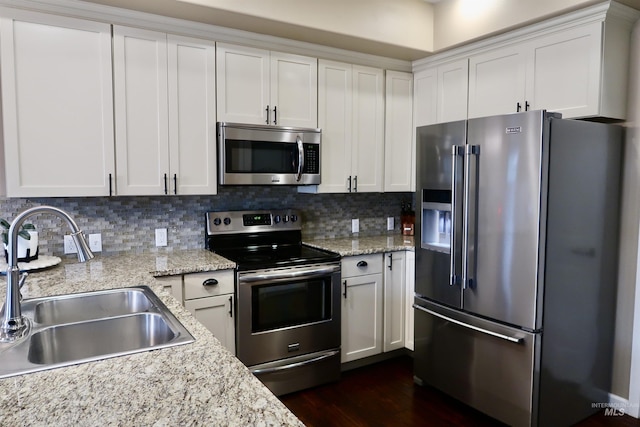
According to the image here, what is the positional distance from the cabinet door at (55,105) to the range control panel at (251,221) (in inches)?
29.8

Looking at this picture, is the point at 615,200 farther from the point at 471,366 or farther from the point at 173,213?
the point at 173,213

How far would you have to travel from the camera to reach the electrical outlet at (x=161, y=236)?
2.92 m

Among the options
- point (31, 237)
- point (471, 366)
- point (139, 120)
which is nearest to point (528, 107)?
point (471, 366)

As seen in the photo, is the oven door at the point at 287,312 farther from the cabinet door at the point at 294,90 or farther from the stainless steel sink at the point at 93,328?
the cabinet door at the point at 294,90

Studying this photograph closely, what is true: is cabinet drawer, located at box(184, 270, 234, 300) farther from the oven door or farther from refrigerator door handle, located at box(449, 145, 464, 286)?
refrigerator door handle, located at box(449, 145, 464, 286)

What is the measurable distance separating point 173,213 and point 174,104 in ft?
2.44

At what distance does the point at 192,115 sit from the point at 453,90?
6.22 ft

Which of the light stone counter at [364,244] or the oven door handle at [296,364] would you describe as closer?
the oven door handle at [296,364]

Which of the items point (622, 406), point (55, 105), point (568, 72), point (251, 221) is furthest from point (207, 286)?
point (622, 406)

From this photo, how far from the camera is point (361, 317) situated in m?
3.14

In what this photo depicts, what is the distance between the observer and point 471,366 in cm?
253

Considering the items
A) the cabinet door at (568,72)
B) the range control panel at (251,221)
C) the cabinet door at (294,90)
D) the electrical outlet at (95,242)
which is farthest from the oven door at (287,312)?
the cabinet door at (568,72)

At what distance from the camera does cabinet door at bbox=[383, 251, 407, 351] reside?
3242 millimetres

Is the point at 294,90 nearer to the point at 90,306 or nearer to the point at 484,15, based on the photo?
the point at 484,15
